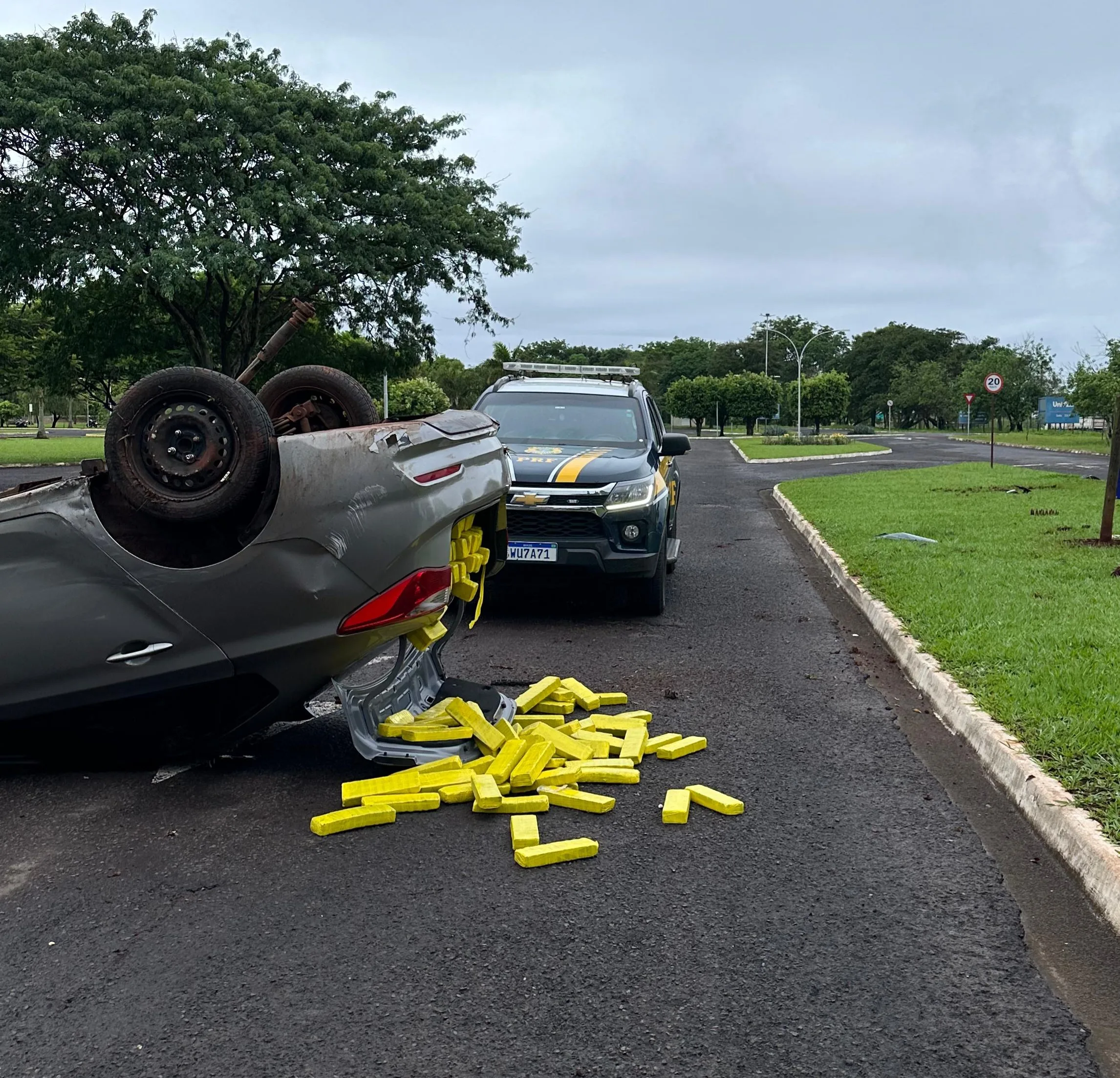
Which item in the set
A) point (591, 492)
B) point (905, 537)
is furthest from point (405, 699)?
point (905, 537)

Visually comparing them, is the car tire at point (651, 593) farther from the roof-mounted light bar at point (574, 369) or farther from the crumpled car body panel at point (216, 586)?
the crumpled car body panel at point (216, 586)

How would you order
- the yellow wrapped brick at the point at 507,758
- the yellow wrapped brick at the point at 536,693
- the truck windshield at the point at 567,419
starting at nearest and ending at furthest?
the yellow wrapped brick at the point at 507,758 < the yellow wrapped brick at the point at 536,693 < the truck windshield at the point at 567,419

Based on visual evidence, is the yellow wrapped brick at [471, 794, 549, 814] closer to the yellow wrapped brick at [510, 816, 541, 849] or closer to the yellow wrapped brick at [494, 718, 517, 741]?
the yellow wrapped brick at [510, 816, 541, 849]

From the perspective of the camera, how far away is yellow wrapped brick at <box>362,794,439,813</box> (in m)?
4.41

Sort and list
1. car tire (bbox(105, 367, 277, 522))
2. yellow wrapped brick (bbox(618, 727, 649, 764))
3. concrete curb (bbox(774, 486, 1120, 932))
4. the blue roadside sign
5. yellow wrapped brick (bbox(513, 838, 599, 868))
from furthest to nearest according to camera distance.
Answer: the blue roadside sign, yellow wrapped brick (bbox(618, 727, 649, 764)), car tire (bbox(105, 367, 277, 522)), yellow wrapped brick (bbox(513, 838, 599, 868)), concrete curb (bbox(774, 486, 1120, 932))

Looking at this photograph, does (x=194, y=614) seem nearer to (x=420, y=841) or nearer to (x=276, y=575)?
(x=276, y=575)

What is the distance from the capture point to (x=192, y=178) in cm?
2588

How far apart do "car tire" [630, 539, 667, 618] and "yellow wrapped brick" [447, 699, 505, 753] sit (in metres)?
3.78

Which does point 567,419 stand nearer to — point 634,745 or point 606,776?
point 634,745

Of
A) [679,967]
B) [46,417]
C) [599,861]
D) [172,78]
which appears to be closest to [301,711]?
[599,861]

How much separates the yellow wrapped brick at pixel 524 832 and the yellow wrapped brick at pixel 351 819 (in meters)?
0.48

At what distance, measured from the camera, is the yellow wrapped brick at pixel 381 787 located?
4488 mm

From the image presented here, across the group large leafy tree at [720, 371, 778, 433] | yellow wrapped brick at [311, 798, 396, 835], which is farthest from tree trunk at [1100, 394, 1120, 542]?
large leafy tree at [720, 371, 778, 433]

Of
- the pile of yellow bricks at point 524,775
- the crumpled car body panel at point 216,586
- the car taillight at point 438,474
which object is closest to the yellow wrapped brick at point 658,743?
the pile of yellow bricks at point 524,775
